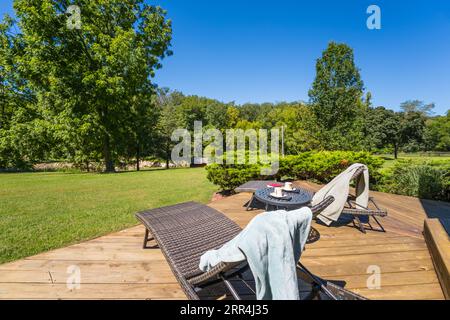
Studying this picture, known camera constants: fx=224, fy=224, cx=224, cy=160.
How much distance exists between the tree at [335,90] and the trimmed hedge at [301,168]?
317 inches

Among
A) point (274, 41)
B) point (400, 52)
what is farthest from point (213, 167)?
point (274, 41)

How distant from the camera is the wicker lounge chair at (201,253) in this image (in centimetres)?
158

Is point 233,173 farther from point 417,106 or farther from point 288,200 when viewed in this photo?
point 417,106

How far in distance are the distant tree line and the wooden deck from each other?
1264 centimetres

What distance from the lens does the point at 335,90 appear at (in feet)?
50.4

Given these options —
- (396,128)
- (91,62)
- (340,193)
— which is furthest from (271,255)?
(396,128)

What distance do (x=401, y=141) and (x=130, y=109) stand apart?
132 feet

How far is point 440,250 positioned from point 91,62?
62.6ft

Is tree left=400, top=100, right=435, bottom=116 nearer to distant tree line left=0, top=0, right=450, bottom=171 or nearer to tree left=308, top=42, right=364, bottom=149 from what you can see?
tree left=308, top=42, right=364, bottom=149

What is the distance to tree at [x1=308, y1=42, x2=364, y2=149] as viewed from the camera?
1536cm
